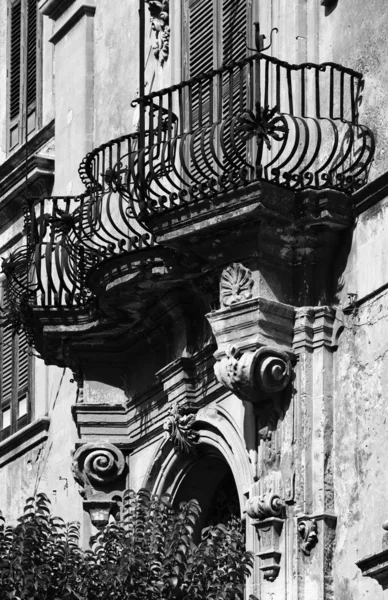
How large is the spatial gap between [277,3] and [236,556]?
14.4ft

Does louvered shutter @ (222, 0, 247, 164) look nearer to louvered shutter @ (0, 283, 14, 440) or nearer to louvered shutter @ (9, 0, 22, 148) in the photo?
louvered shutter @ (0, 283, 14, 440)

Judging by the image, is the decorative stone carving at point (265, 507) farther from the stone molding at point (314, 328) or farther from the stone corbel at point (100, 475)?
the stone corbel at point (100, 475)

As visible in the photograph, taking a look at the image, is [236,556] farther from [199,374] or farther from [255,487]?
[199,374]

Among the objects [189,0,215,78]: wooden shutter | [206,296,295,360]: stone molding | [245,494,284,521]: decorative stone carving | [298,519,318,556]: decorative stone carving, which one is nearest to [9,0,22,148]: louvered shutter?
[189,0,215,78]: wooden shutter

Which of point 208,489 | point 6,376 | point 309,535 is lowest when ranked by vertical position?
point 309,535

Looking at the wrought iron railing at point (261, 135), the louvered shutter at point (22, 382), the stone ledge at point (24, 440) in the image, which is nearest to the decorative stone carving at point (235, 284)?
the wrought iron railing at point (261, 135)

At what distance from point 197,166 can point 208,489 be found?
3311mm

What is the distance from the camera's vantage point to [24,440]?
24406 millimetres

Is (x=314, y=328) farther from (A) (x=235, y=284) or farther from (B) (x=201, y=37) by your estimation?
(B) (x=201, y=37)

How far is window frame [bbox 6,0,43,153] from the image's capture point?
2542cm

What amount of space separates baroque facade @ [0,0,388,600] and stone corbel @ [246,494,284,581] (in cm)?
2

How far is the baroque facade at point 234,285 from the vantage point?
18656 mm

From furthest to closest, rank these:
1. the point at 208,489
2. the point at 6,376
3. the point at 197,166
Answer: the point at 6,376 < the point at 208,489 < the point at 197,166

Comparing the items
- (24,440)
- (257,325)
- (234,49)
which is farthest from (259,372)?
(24,440)
